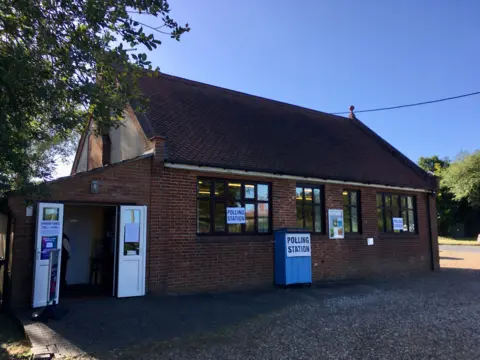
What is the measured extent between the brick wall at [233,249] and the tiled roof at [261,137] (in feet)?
2.02

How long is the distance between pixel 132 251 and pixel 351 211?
832 centimetres

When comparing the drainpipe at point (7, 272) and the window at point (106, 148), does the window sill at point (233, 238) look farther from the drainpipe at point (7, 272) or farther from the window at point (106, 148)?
the window at point (106, 148)

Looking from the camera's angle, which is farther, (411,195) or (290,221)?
(411,195)

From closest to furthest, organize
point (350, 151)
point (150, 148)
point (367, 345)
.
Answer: point (367, 345) < point (150, 148) < point (350, 151)

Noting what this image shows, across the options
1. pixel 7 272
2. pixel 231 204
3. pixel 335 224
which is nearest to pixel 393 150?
pixel 335 224

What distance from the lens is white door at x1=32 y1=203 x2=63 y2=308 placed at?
7.99 m

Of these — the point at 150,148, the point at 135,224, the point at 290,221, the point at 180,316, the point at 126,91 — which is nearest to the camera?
the point at 126,91

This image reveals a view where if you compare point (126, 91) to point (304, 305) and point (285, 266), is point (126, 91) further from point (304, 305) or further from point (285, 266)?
point (285, 266)

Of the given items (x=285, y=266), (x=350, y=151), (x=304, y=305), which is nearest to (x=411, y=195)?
(x=350, y=151)

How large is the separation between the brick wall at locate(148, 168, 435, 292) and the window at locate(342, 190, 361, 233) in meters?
0.22

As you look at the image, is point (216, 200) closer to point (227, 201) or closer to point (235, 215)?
point (227, 201)

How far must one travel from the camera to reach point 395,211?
1580cm

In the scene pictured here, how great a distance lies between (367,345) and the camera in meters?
6.10

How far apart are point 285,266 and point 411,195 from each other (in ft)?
26.7
